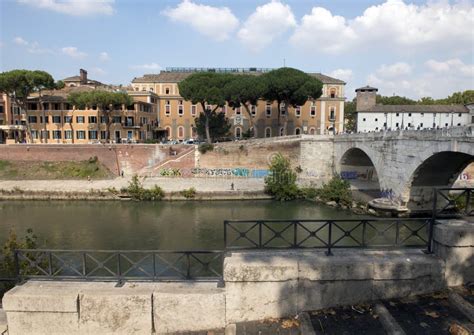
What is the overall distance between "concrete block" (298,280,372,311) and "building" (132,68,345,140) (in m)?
49.6

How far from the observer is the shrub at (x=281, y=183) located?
28.8 meters

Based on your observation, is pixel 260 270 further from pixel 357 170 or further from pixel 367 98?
pixel 367 98

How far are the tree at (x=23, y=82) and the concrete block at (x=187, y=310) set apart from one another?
138ft

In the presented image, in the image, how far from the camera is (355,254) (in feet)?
18.2

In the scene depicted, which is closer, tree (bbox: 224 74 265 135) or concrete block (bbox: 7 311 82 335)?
concrete block (bbox: 7 311 82 335)

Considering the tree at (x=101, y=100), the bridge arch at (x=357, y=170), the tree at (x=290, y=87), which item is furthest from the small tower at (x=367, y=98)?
the tree at (x=101, y=100)

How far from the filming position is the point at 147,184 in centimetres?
3155

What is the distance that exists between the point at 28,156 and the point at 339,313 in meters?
38.3

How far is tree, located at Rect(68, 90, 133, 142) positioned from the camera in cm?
4106

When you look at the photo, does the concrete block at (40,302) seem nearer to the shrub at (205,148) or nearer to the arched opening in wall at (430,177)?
the arched opening in wall at (430,177)

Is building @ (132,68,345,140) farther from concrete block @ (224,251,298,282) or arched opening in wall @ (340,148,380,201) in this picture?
concrete block @ (224,251,298,282)

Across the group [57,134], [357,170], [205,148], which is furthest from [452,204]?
[57,134]

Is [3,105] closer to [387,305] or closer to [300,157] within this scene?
[300,157]

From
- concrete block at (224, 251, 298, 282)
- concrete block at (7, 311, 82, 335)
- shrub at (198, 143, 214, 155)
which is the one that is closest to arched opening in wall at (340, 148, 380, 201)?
shrub at (198, 143, 214, 155)
